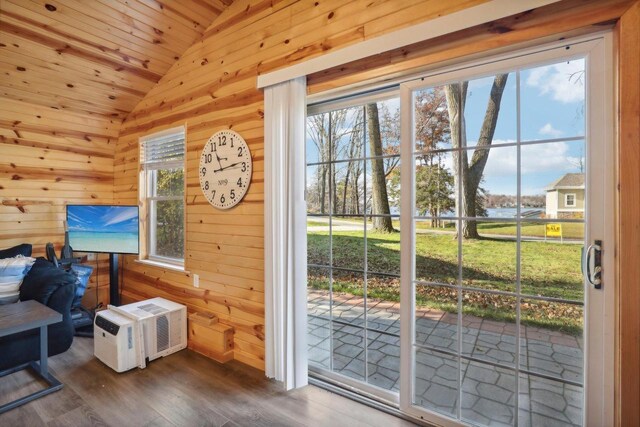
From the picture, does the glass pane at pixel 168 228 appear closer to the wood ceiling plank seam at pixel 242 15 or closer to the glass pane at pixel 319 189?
the glass pane at pixel 319 189

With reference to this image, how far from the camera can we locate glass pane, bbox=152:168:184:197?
10.7 ft

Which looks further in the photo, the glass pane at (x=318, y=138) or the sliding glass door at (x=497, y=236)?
the glass pane at (x=318, y=138)

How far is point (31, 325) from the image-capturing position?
198 cm

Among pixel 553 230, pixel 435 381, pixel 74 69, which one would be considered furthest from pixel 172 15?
pixel 435 381

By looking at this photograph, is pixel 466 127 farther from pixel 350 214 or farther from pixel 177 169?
pixel 177 169

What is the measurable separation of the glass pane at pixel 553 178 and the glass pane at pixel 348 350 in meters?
1.36

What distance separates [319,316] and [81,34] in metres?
3.01

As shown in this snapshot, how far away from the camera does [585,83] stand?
144 cm

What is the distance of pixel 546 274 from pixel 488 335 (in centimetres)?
46

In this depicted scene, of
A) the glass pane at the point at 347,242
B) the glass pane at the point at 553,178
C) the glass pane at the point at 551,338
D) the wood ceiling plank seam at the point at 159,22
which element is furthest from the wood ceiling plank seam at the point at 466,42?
the wood ceiling plank seam at the point at 159,22

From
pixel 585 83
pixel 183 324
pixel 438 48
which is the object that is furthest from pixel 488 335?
pixel 183 324

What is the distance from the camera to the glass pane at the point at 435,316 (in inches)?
75.0

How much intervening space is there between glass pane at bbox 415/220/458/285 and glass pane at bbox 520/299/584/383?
41cm

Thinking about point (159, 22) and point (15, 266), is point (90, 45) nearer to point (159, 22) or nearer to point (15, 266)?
point (159, 22)
